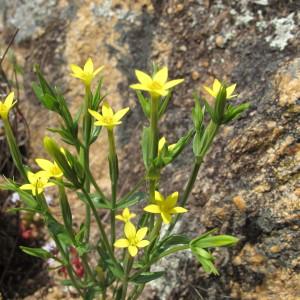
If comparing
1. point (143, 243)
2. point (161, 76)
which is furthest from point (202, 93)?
point (143, 243)

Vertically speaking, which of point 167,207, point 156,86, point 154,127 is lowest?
point 167,207

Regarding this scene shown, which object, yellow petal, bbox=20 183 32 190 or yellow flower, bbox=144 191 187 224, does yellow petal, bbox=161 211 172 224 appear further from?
yellow petal, bbox=20 183 32 190

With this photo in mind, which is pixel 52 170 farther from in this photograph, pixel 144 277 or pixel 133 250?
pixel 144 277

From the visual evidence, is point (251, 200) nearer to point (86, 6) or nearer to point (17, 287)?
point (17, 287)

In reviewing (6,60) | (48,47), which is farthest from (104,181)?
(6,60)

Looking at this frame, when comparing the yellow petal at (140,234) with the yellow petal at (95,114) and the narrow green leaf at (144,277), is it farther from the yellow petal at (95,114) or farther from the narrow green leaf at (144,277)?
the yellow petal at (95,114)

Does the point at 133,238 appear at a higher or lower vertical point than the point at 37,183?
lower
